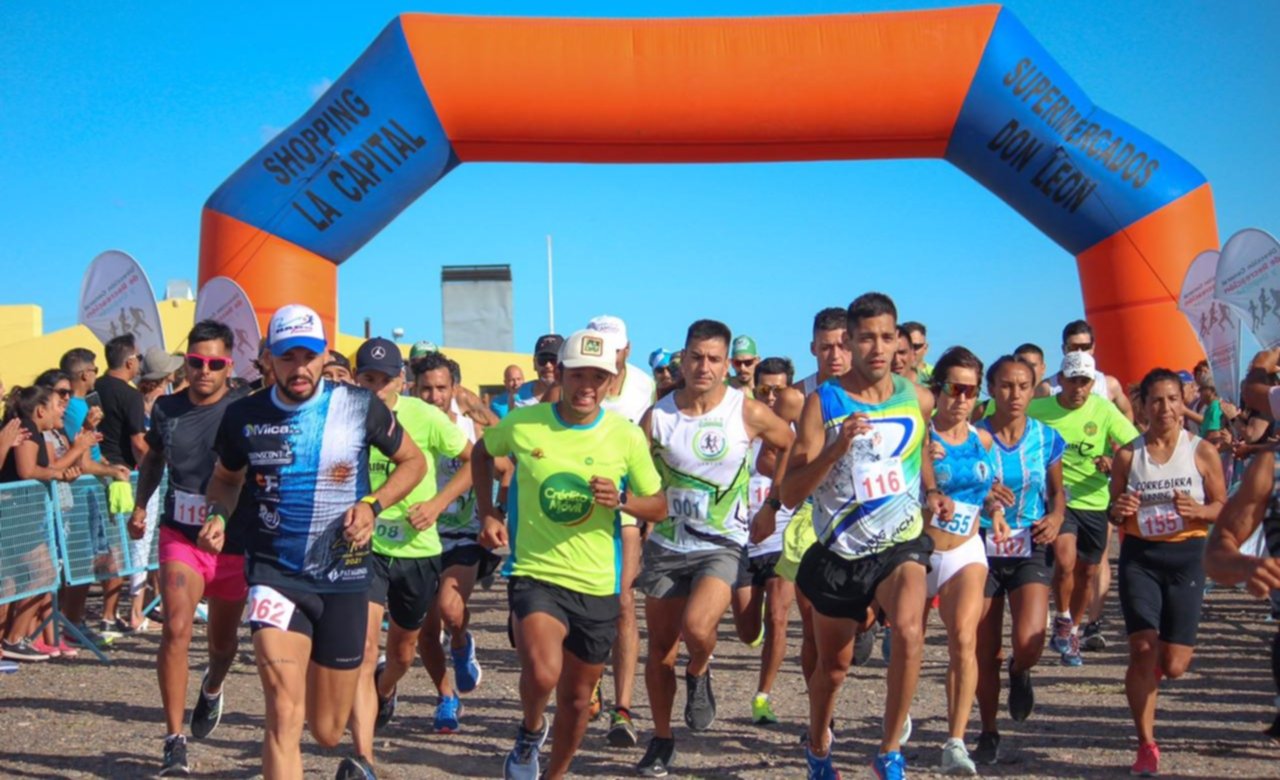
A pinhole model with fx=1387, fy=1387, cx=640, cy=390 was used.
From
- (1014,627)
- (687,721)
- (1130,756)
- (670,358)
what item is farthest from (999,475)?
(670,358)

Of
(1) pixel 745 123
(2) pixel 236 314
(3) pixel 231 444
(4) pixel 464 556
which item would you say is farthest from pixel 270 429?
(1) pixel 745 123

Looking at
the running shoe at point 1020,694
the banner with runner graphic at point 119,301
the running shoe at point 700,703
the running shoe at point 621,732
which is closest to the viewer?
the running shoe at point 621,732

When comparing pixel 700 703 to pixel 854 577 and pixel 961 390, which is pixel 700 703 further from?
pixel 961 390

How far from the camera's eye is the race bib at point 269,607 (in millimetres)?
4723

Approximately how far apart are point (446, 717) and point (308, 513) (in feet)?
8.50

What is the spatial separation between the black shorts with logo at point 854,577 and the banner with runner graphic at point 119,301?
7348 millimetres

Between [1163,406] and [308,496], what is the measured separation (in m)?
4.12

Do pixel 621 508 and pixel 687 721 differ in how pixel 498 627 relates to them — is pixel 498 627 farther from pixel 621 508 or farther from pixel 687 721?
pixel 621 508

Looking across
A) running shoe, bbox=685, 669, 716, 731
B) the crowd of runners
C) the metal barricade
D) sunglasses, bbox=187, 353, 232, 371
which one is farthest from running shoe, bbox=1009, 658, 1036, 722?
the metal barricade

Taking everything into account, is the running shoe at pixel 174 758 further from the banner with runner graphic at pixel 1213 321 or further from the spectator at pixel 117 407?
the banner with runner graphic at pixel 1213 321

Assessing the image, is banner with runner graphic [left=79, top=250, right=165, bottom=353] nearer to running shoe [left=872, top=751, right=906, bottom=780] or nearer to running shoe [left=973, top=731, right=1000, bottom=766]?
running shoe [left=973, top=731, right=1000, bottom=766]

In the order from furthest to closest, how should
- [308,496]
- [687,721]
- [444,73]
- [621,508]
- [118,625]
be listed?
[444,73] < [118,625] < [687,721] < [621,508] < [308,496]

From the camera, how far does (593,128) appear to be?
12.9 m

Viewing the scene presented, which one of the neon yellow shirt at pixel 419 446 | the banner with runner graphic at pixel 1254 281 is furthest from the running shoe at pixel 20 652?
the banner with runner graphic at pixel 1254 281
